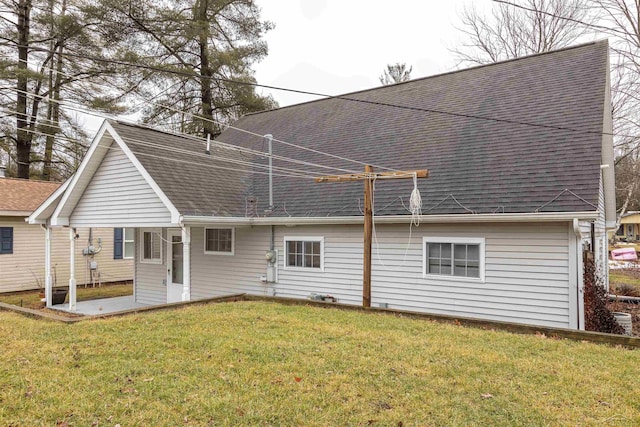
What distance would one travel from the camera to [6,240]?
551 inches

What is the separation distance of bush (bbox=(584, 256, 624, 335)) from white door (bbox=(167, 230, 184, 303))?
9.94m

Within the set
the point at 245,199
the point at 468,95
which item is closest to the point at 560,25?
the point at 468,95

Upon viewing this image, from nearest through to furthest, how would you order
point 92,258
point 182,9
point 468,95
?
point 468,95, point 92,258, point 182,9

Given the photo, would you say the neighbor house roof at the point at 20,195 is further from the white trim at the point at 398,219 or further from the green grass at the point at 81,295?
the white trim at the point at 398,219

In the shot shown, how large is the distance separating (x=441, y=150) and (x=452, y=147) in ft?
0.83

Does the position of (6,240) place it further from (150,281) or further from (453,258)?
(453,258)

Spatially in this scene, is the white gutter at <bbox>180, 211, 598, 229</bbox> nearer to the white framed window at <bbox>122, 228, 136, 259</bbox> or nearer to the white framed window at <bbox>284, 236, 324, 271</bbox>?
the white framed window at <bbox>284, 236, 324, 271</bbox>

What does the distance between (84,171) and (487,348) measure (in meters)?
9.87

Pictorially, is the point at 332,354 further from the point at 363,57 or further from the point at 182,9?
the point at 363,57

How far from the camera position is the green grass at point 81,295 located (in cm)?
1249

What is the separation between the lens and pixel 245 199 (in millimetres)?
11500

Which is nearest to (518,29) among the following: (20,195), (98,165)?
(98,165)

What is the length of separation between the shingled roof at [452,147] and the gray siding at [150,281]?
3.14 m

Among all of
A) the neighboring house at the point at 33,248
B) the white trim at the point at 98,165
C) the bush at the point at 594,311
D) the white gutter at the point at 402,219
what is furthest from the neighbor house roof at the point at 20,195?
the bush at the point at 594,311
